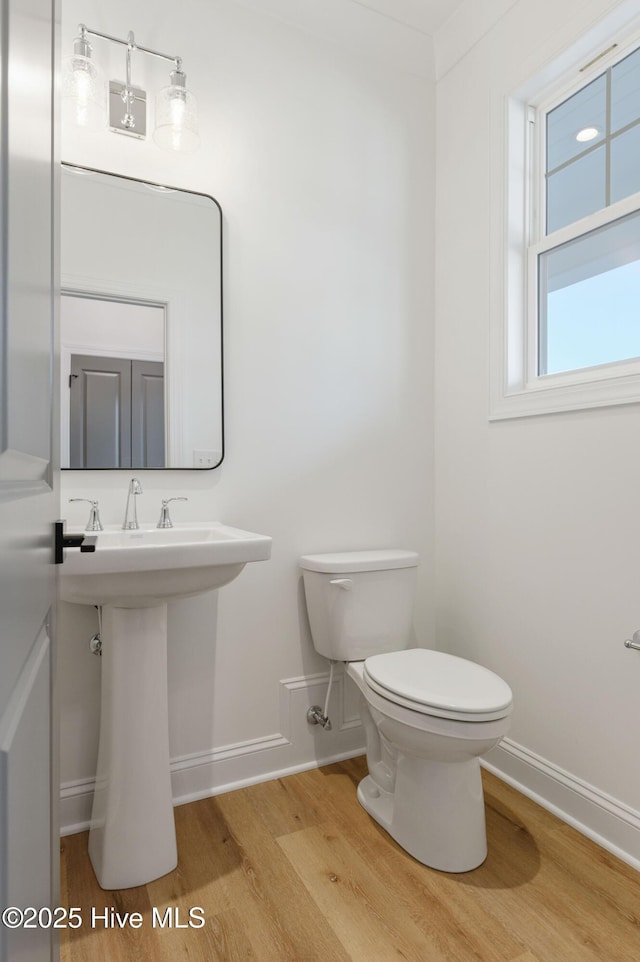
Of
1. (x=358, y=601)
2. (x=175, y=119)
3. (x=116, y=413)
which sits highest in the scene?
(x=175, y=119)

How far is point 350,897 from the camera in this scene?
1374 mm

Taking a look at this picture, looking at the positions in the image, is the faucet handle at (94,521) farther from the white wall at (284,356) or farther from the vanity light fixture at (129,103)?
the vanity light fixture at (129,103)

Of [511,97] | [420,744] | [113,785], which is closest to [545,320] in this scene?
[511,97]

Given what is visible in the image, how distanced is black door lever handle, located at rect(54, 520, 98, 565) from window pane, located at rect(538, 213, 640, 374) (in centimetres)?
151

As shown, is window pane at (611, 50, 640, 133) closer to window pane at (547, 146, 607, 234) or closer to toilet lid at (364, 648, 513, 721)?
window pane at (547, 146, 607, 234)

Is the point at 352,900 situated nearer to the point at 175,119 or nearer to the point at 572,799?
the point at 572,799

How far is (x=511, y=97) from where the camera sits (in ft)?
6.37

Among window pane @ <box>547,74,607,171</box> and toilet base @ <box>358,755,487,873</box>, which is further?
window pane @ <box>547,74,607,171</box>

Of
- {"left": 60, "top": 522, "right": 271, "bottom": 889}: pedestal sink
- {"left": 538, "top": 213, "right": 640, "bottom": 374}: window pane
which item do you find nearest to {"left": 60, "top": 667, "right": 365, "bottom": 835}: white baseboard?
{"left": 60, "top": 522, "right": 271, "bottom": 889}: pedestal sink

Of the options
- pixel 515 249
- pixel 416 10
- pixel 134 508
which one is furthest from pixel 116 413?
pixel 416 10

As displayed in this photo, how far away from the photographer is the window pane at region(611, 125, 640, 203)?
1.64 metres

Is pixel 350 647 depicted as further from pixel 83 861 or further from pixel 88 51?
pixel 88 51

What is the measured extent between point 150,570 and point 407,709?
0.72 m

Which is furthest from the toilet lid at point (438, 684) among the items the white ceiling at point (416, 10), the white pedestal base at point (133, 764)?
the white ceiling at point (416, 10)
